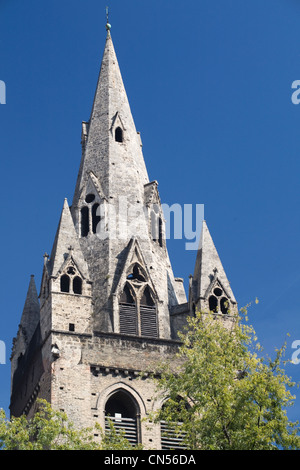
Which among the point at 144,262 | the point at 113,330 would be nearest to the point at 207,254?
the point at 144,262

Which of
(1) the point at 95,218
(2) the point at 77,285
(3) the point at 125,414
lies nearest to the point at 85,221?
(1) the point at 95,218

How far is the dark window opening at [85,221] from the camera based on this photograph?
48.9 m

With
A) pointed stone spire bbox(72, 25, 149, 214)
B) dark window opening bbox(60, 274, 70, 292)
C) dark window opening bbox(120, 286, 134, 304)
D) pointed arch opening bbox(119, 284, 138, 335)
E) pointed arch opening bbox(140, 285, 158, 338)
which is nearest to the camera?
dark window opening bbox(60, 274, 70, 292)

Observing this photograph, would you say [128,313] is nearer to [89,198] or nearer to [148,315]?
[148,315]

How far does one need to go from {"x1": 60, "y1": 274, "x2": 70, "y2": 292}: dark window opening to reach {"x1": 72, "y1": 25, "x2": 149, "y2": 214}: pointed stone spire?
4.81 meters

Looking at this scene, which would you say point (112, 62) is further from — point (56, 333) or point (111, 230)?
point (56, 333)

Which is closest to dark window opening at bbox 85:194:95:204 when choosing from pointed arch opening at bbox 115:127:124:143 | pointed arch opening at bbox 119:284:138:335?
pointed arch opening at bbox 115:127:124:143

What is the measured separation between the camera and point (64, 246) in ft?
152

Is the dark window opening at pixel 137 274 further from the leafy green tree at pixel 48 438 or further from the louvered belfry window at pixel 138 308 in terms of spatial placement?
the leafy green tree at pixel 48 438

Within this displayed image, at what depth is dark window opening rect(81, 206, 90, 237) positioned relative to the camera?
1924 inches

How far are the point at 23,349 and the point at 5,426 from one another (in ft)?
42.3

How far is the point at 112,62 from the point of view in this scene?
56062 millimetres

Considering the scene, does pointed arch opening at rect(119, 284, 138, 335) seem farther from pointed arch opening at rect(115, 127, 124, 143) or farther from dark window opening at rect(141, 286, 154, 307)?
pointed arch opening at rect(115, 127, 124, 143)

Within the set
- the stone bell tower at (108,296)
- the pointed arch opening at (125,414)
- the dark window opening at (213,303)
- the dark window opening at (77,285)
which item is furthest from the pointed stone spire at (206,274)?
the pointed arch opening at (125,414)
